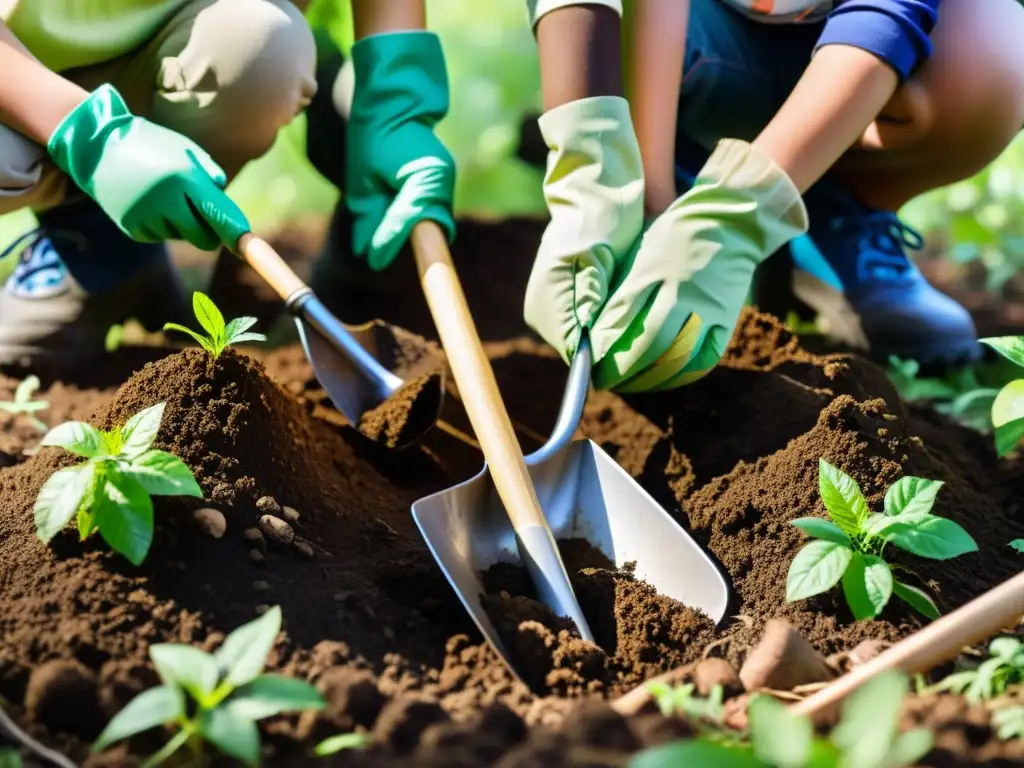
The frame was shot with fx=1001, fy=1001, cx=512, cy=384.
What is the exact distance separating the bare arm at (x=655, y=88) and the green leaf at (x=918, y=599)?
2.63ft

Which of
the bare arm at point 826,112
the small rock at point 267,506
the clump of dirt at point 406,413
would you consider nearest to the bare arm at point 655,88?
the bare arm at point 826,112

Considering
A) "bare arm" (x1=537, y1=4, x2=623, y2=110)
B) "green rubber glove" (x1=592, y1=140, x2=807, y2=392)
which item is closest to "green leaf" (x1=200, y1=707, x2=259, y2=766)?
"green rubber glove" (x1=592, y1=140, x2=807, y2=392)

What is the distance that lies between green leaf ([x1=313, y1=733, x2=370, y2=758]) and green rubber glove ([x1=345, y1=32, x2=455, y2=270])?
105 cm

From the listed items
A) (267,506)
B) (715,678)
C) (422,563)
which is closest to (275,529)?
(267,506)

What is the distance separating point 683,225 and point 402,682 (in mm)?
841

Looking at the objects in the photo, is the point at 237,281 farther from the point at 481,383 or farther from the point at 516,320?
the point at 481,383

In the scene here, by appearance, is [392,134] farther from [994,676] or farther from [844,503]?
[994,676]

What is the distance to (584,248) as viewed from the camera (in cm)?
159

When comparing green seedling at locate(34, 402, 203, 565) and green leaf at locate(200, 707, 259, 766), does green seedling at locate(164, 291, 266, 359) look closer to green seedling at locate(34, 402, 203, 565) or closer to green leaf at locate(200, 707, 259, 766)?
green seedling at locate(34, 402, 203, 565)

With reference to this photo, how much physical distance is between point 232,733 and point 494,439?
650 mm

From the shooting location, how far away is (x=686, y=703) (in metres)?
0.95

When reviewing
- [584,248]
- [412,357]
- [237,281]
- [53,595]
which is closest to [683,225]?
[584,248]

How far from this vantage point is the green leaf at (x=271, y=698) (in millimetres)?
865

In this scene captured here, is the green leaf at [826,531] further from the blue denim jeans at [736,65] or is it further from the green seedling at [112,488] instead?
the blue denim jeans at [736,65]
